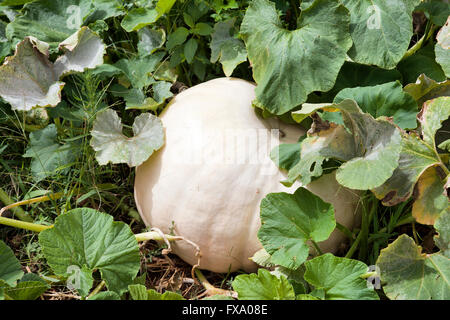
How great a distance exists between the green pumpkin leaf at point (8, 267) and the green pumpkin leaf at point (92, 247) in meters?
0.09

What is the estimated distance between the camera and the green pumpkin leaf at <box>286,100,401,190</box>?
4.50ft

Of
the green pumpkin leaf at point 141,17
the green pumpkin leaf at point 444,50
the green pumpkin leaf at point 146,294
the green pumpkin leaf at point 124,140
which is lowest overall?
the green pumpkin leaf at point 146,294

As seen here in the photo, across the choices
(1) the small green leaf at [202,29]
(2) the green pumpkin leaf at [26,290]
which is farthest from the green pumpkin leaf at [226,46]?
(2) the green pumpkin leaf at [26,290]

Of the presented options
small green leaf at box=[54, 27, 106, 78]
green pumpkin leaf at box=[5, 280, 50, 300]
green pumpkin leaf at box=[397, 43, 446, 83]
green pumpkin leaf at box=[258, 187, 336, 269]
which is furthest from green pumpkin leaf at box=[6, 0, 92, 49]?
green pumpkin leaf at box=[397, 43, 446, 83]

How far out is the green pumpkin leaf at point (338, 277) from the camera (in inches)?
55.5

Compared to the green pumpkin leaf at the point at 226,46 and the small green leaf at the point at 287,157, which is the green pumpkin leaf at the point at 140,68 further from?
the small green leaf at the point at 287,157

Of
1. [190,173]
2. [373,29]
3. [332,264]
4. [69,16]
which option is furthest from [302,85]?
[69,16]

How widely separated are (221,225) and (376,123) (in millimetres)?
523

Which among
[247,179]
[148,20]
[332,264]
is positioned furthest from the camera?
[148,20]

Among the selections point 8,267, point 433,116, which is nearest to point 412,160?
point 433,116

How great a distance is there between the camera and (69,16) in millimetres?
2012

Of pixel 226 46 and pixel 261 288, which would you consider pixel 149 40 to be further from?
pixel 261 288

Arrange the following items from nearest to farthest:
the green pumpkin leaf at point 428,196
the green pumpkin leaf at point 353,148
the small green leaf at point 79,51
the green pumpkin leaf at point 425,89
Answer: the green pumpkin leaf at point 353,148
the green pumpkin leaf at point 428,196
the green pumpkin leaf at point 425,89
the small green leaf at point 79,51
